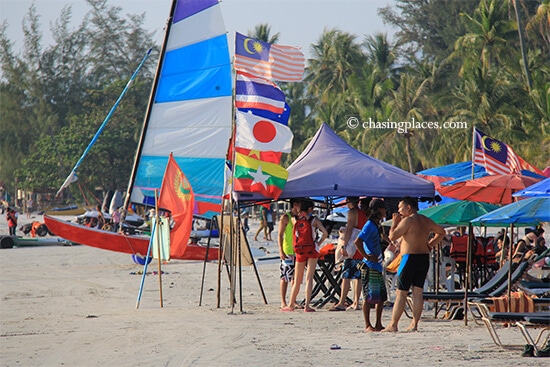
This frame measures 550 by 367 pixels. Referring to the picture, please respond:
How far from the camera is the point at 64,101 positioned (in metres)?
81.2

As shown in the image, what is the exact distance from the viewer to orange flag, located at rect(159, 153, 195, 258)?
492 inches

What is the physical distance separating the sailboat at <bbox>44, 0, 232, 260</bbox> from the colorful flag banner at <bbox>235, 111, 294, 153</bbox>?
6.10 meters

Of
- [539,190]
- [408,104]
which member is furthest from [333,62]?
[539,190]

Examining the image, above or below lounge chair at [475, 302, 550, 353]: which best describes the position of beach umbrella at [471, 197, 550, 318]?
above

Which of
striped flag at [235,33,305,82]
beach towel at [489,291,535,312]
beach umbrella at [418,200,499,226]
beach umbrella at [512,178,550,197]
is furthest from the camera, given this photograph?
striped flag at [235,33,305,82]

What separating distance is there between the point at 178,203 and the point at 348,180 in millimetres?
2455

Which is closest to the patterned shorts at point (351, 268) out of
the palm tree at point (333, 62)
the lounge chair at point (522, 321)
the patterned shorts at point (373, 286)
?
the patterned shorts at point (373, 286)

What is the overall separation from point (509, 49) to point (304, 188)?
1466 inches

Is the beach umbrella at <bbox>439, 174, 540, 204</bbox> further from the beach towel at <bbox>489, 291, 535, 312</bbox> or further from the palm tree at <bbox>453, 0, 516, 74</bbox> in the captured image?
the palm tree at <bbox>453, 0, 516, 74</bbox>

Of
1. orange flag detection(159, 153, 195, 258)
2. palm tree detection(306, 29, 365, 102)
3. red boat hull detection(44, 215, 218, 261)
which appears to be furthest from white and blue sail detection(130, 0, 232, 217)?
palm tree detection(306, 29, 365, 102)

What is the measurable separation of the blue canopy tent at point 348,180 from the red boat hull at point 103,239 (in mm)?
7449

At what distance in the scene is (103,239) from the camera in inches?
777

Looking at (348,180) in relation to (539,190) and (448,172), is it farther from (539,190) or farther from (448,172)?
(448,172)

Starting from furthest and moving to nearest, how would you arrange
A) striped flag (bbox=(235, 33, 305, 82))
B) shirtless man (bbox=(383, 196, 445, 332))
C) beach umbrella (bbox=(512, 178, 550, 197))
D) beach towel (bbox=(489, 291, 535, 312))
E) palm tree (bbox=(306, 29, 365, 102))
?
palm tree (bbox=(306, 29, 365, 102)) → striped flag (bbox=(235, 33, 305, 82)) → beach umbrella (bbox=(512, 178, 550, 197)) → shirtless man (bbox=(383, 196, 445, 332)) → beach towel (bbox=(489, 291, 535, 312))
